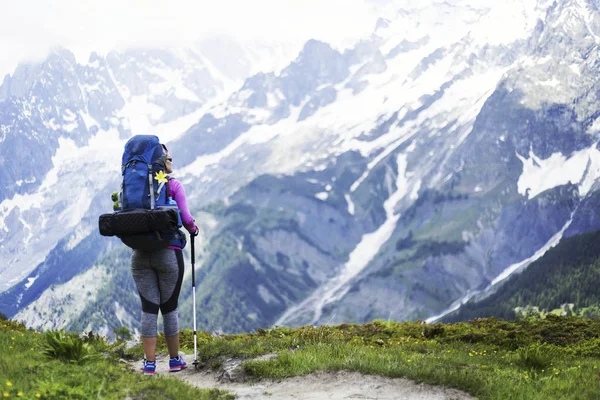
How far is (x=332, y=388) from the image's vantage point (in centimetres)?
1138

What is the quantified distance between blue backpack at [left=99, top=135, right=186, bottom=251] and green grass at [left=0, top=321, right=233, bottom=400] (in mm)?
1962

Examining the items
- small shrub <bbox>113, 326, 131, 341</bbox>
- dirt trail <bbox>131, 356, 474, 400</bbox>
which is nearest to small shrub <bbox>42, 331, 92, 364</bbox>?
dirt trail <bbox>131, 356, 474, 400</bbox>

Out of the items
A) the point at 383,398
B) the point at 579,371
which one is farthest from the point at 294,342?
the point at 579,371

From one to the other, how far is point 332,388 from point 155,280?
3763mm

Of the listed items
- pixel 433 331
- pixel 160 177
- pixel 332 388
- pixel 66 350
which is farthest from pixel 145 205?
pixel 433 331

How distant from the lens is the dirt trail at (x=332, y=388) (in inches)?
427

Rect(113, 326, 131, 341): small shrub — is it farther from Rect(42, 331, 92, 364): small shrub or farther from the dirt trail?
Rect(42, 331, 92, 364): small shrub

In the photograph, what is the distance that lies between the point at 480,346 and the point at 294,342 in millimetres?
4280

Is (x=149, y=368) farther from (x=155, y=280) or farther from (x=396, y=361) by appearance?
(x=396, y=361)

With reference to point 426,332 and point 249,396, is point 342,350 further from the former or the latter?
point 426,332

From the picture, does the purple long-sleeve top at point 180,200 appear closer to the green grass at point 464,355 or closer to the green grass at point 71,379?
the green grass at point 71,379

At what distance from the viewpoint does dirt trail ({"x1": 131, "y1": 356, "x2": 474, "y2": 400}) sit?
10.8m

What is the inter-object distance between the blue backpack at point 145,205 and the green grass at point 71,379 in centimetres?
196

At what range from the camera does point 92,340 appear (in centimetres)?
1539
